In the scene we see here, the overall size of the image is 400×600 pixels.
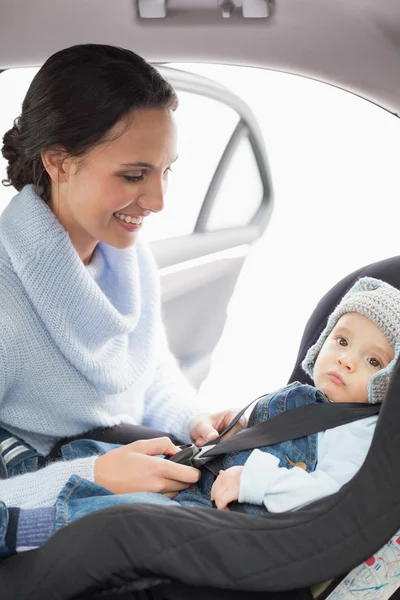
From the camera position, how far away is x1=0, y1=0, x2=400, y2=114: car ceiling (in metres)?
1.55

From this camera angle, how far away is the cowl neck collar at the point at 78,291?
5.12ft

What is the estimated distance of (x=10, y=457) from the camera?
1574mm

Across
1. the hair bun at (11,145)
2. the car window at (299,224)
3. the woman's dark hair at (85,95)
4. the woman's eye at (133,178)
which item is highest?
the woman's dark hair at (85,95)

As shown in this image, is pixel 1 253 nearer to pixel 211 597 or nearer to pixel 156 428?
pixel 156 428

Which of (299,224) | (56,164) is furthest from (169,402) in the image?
(299,224)

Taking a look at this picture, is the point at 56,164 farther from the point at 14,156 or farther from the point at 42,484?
the point at 42,484

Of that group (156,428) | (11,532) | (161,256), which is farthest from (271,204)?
(11,532)

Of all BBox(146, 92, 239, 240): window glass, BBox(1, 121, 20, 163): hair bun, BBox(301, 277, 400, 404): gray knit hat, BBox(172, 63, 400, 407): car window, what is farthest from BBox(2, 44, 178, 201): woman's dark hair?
BBox(172, 63, 400, 407): car window

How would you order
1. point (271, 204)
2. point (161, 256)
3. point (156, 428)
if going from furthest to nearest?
1. point (271, 204)
2. point (161, 256)
3. point (156, 428)

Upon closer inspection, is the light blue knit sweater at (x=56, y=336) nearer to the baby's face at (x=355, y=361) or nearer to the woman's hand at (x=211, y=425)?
the woman's hand at (x=211, y=425)

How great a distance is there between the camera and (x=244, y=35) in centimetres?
163

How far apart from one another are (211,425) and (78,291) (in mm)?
453

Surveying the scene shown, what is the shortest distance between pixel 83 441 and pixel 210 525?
56 cm

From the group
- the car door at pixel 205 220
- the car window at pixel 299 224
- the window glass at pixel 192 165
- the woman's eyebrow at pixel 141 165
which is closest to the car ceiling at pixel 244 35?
the woman's eyebrow at pixel 141 165
